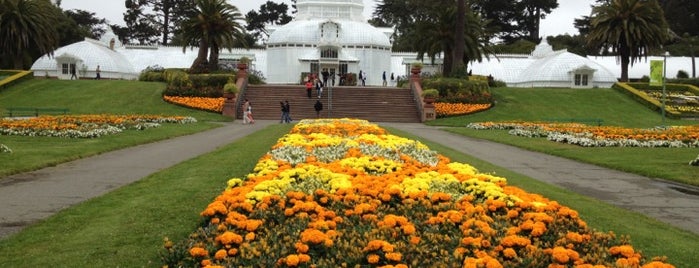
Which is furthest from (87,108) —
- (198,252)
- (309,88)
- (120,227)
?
(198,252)

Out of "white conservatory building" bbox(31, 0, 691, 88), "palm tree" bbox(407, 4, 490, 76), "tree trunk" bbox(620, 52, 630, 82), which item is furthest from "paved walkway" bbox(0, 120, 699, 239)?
"white conservatory building" bbox(31, 0, 691, 88)

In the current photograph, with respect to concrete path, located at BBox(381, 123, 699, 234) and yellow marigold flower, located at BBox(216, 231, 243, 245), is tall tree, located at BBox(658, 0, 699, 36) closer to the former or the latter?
concrete path, located at BBox(381, 123, 699, 234)

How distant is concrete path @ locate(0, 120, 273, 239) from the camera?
873 cm

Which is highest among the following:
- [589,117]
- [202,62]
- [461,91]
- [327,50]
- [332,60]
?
[327,50]

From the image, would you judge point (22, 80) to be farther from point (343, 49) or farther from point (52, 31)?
point (343, 49)

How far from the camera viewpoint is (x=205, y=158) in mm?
15023

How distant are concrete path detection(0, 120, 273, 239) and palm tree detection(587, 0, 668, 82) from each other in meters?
41.1

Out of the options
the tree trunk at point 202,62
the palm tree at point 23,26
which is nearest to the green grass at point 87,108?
the tree trunk at point 202,62

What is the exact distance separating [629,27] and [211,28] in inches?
1213

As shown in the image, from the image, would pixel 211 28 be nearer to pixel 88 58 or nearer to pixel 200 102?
pixel 200 102

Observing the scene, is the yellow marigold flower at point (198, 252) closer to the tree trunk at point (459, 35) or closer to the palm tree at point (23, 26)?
the tree trunk at point (459, 35)

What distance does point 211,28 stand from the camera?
46.3 m

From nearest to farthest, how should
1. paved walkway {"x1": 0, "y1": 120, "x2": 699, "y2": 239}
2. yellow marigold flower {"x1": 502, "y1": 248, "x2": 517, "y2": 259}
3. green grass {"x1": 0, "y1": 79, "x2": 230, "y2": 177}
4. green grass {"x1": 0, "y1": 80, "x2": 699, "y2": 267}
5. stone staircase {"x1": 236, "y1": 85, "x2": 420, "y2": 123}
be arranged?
1. yellow marigold flower {"x1": 502, "y1": 248, "x2": 517, "y2": 259}
2. green grass {"x1": 0, "y1": 80, "x2": 699, "y2": 267}
3. paved walkway {"x1": 0, "y1": 120, "x2": 699, "y2": 239}
4. green grass {"x1": 0, "y1": 79, "x2": 230, "y2": 177}
5. stone staircase {"x1": 236, "y1": 85, "x2": 420, "y2": 123}

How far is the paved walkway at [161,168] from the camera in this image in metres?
9.24
